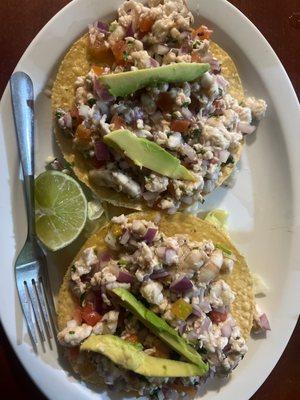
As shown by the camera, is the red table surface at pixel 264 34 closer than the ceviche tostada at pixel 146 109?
No

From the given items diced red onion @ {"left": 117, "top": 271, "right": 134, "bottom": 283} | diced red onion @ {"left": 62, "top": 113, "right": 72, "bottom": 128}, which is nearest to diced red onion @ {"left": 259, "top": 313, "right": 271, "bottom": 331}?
diced red onion @ {"left": 117, "top": 271, "right": 134, "bottom": 283}

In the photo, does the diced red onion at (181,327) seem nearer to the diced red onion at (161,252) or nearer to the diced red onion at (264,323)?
the diced red onion at (161,252)

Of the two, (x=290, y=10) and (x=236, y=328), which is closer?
(x=236, y=328)

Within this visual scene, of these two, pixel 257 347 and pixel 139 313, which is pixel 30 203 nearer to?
pixel 139 313

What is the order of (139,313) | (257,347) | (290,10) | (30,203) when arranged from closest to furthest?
(139,313) < (30,203) < (257,347) < (290,10)

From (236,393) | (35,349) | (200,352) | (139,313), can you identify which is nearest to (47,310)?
(35,349)

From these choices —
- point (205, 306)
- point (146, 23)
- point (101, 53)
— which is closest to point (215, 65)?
point (146, 23)

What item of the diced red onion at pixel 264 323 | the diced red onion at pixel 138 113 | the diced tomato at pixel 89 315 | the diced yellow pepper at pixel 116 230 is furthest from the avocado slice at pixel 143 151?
the diced red onion at pixel 264 323

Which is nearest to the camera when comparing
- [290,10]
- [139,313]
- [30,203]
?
[139,313]
